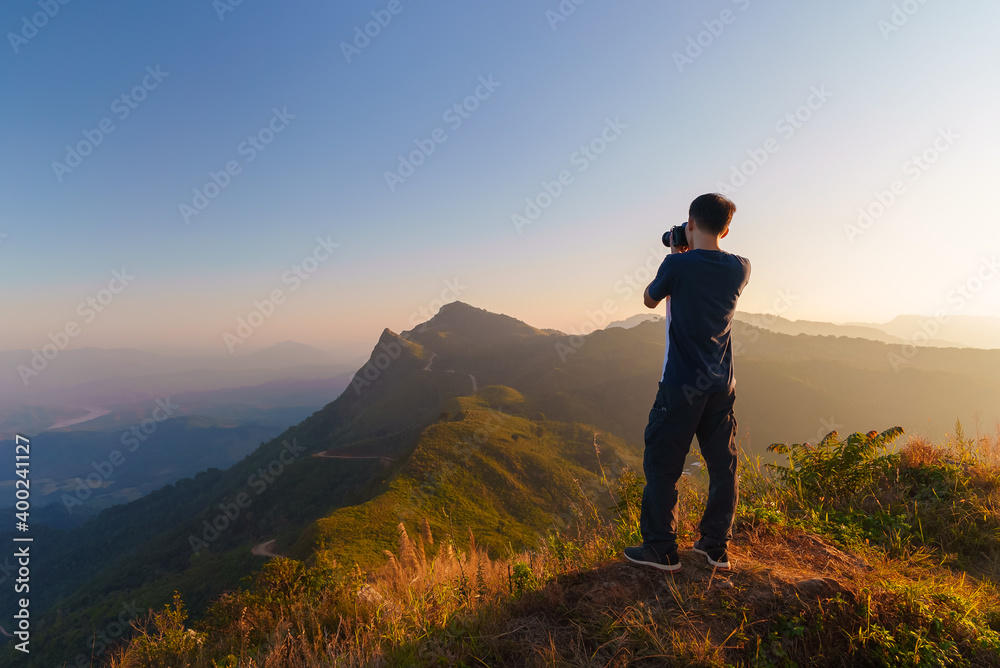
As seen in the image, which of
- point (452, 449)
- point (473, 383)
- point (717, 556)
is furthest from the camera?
point (473, 383)

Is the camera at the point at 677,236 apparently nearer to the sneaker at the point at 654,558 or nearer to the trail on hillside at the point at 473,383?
the sneaker at the point at 654,558

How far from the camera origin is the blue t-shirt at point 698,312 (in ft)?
11.6

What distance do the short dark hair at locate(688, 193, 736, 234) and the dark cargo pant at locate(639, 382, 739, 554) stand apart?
1.44 meters

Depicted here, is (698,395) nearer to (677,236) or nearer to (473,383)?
(677,236)

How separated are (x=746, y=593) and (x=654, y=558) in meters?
0.67

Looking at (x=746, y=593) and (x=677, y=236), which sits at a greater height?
(x=677, y=236)

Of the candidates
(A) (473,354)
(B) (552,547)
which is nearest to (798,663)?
(B) (552,547)

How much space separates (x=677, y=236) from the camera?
3.98 meters

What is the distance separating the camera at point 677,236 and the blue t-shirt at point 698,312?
0.36 meters

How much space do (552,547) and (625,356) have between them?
111771 millimetres

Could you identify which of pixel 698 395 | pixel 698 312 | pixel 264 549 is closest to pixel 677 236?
pixel 698 312

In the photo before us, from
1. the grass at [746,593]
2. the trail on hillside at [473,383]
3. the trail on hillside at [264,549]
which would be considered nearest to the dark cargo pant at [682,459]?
the grass at [746,593]

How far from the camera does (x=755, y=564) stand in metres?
3.36

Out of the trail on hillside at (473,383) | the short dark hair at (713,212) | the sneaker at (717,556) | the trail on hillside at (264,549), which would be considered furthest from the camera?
the trail on hillside at (473,383)
